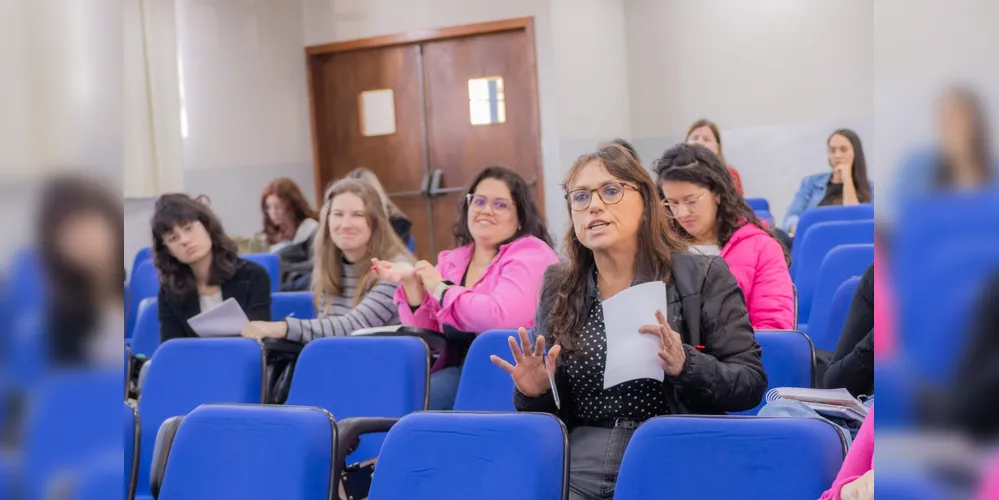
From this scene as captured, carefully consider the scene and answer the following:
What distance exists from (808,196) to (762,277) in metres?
3.54

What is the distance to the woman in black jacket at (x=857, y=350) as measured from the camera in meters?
2.18

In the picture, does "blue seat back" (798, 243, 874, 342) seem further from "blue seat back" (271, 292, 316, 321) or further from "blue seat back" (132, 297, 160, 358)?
"blue seat back" (132, 297, 160, 358)

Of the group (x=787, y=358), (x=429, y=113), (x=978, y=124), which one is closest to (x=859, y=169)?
(x=429, y=113)

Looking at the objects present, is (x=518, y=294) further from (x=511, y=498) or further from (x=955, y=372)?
(x=955, y=372)

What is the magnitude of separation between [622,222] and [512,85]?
18.1 ft

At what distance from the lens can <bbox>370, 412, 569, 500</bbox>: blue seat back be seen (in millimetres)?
1801

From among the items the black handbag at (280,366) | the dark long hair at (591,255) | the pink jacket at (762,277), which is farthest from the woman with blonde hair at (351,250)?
the dark long hair at (591,255)

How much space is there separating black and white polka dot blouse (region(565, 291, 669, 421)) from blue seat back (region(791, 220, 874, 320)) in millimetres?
2365

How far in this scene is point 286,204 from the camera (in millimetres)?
6273

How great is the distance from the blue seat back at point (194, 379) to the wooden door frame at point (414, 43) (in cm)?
463

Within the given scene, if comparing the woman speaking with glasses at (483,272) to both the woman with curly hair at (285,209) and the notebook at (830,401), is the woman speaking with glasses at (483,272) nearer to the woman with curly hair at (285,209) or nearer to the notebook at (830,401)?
the notebook at (830,401)

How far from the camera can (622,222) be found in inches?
88.8

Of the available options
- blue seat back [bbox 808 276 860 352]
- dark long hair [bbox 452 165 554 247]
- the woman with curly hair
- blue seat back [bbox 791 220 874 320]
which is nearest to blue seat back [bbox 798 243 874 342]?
blue seat back [bbox 808 276 860 352]

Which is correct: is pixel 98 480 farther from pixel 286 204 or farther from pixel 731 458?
pixel 286 204
